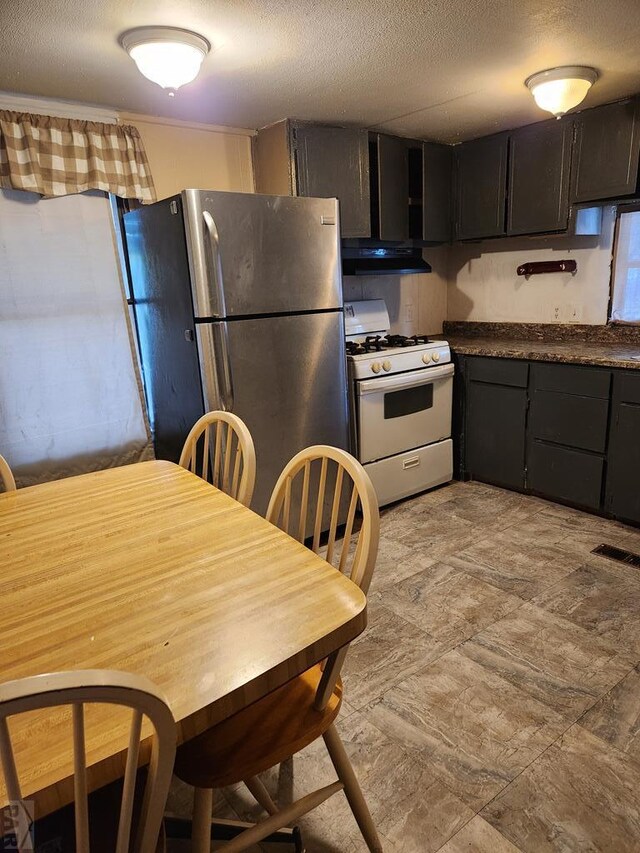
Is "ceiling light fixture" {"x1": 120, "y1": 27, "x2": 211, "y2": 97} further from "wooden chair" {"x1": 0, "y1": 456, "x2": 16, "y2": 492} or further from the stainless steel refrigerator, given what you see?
"wooden chair" {"x1": 0, "y1": 456, "x2": 16, "y2": 492}

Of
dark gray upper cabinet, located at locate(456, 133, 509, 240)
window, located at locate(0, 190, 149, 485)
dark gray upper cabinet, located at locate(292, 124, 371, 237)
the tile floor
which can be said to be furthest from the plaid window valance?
the tile floor

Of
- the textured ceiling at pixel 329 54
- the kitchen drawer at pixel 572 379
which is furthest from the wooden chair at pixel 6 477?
the kitchen drawer at pixel 572 379

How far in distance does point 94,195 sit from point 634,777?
299 cm

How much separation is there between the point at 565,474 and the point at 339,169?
214cm

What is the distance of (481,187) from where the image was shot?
338 centimetres

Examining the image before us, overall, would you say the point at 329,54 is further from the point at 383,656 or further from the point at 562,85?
the point at 383,656

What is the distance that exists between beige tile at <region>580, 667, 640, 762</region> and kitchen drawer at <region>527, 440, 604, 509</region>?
1.30m

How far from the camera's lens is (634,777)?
1.43 m

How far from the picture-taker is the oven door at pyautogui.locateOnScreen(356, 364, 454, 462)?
2.97 metres

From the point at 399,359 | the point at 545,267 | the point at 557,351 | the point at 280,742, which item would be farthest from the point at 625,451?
the point at 280,742

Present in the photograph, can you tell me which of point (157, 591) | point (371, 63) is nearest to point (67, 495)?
point (157, 591)

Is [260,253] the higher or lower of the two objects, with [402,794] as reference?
higher

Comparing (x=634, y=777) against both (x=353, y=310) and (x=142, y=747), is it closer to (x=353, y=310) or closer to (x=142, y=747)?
(x=142, y=747)

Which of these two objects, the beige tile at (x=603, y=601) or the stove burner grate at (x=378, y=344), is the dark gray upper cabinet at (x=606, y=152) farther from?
the beige tile at (x=603, y=601)
